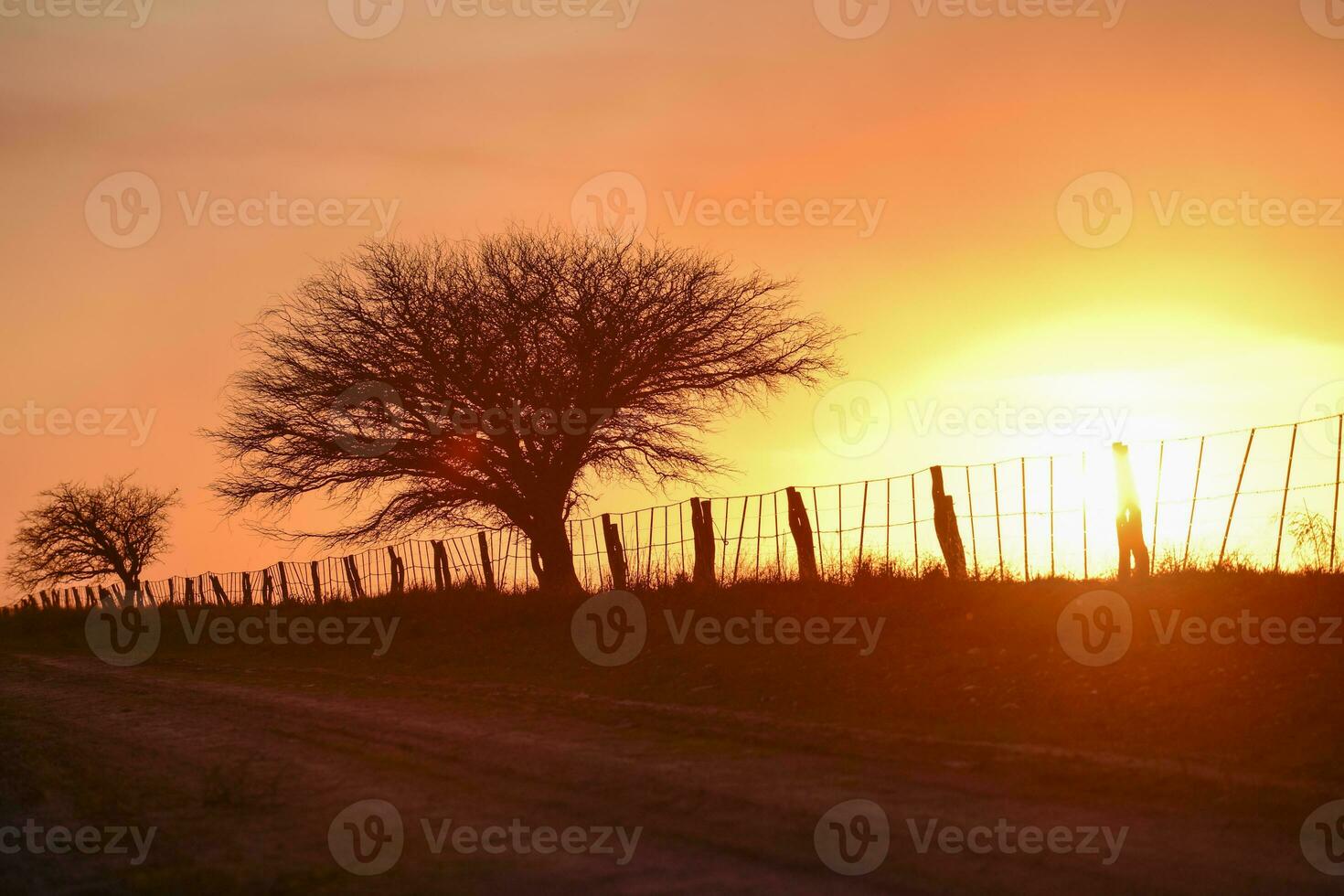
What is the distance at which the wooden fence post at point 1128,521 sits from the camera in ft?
57.6

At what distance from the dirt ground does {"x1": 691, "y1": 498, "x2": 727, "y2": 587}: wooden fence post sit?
205 inches

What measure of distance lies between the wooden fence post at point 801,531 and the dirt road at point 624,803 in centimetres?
842

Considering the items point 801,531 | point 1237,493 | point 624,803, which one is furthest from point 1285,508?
point 624,803

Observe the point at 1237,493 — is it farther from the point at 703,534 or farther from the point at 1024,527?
the point at 703,534

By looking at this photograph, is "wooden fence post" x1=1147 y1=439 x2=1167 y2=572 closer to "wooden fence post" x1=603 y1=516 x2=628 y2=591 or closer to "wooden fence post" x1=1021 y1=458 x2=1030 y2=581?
"wooden fence post" x1=1021 y1=458 x2=1030 y2=581

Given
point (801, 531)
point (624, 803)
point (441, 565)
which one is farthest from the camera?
point (441, 565)

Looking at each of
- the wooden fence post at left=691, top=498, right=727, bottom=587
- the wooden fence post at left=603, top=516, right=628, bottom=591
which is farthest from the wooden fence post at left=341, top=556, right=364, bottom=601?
the wooden fence post at left=691, top=498, right=727, bottom=587

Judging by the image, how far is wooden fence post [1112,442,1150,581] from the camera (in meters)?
17.6

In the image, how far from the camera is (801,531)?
2173 centimetres

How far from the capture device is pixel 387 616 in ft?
84.4

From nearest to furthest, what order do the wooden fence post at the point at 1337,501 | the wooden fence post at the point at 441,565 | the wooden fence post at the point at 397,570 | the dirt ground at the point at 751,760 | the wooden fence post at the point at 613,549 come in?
the dirt ground at the point at 751,760
the wooden fence post at the point at 1337,501
the wooden fence post at the point at 613,549
the wooden fence post at the point at 441,565
the wooden fence post at the point at 397,570

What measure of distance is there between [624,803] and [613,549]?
1773 cm

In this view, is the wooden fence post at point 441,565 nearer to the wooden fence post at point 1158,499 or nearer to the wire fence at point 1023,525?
the wire fence at point 1023,525

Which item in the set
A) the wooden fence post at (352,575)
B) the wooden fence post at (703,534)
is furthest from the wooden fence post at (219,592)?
the wooden fence post at (703,534)
